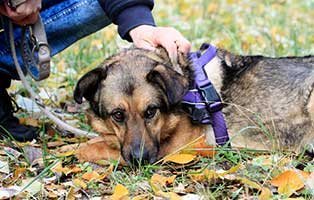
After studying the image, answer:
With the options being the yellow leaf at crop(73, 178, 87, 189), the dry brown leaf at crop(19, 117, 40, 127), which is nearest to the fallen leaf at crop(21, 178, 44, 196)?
the yellow leaf at crop(73, 178, 87, 189)

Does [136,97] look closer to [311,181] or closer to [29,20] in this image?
[29,20]

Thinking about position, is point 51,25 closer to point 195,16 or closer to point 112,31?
point 112,31

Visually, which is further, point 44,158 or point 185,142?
point 185,142

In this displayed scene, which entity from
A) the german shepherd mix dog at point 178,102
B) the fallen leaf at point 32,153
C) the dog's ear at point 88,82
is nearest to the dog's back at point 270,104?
the german shepherd mix dog at point 178,102

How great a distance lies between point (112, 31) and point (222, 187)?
13.8 ft

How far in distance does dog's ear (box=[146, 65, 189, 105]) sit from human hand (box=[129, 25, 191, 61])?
0.17 m

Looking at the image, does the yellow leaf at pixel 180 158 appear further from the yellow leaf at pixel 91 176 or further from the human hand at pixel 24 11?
the human hand at pixel 24 11

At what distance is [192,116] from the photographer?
12.8 ft

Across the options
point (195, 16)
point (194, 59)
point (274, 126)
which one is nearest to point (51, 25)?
point (194, 59)

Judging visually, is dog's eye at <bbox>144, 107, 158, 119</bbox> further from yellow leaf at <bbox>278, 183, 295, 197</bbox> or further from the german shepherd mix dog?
yellow leaf at <bbox>278, 183, 295, 197</bbox>

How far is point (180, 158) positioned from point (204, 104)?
16.2 inches

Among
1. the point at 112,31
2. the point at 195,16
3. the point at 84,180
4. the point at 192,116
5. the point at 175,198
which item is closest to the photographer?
the point at 175,198

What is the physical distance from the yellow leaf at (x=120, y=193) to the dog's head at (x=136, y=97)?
1.07 feet

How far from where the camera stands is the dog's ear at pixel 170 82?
364 centimetres
